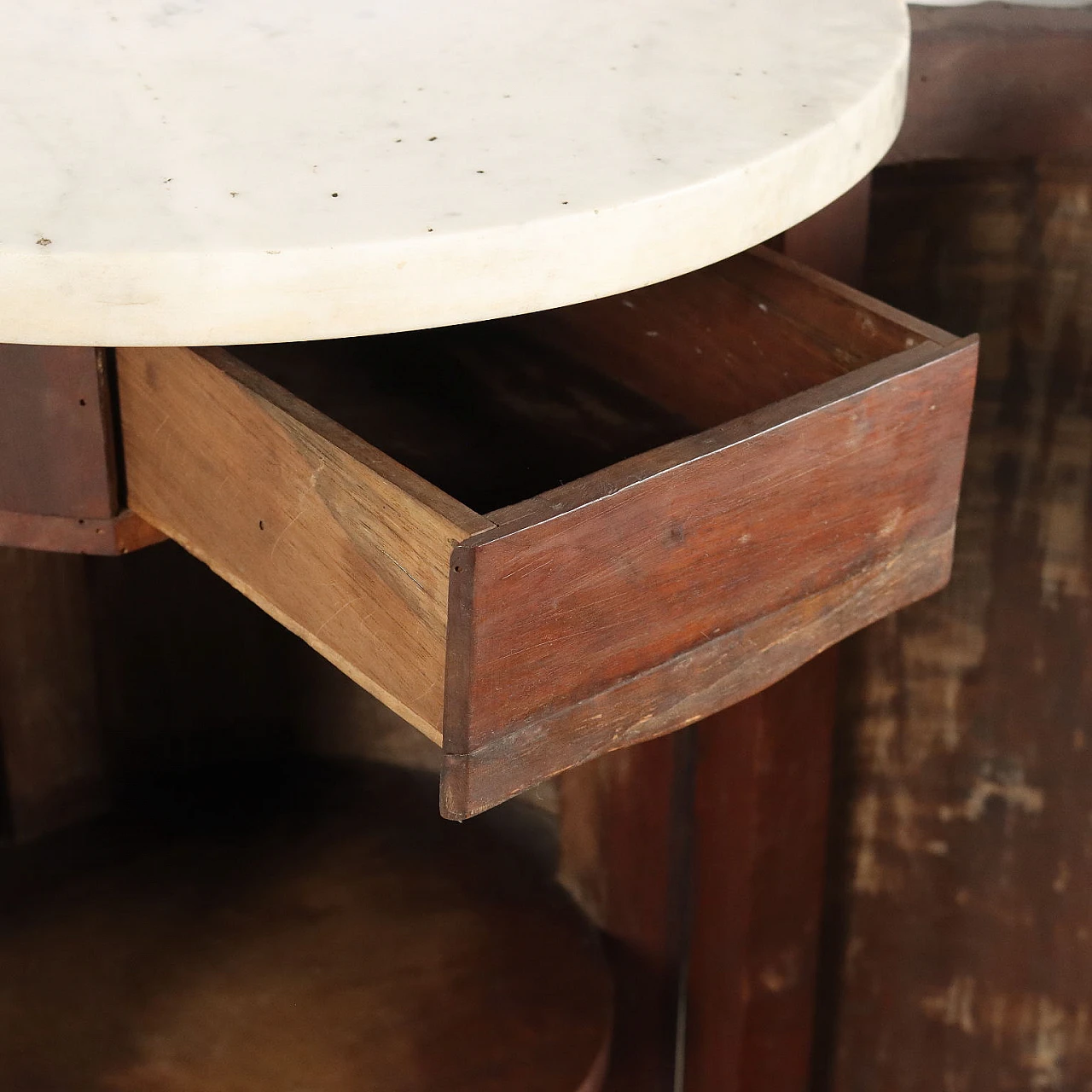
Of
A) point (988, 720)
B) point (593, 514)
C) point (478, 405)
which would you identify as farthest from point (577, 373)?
point (988, 720)

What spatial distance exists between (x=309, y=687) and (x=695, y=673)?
2.31ft

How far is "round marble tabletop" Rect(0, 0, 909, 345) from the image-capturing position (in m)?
0.54

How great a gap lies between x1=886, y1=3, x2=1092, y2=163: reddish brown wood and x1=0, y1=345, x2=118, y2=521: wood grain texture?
51 cm

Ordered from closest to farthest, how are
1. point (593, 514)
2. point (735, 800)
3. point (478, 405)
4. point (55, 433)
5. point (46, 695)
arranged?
point (593, 514)
point (55, 433)
point (478, 405)
point (735, 800)
point (46, 695)

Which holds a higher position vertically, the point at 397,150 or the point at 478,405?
the point at 397,150

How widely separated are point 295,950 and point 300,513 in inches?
23.8

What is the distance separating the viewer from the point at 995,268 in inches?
39.3

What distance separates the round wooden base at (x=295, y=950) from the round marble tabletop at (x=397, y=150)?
0.64 m

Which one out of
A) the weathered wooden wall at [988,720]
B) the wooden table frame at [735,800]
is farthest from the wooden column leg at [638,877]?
the weathered wooden wall at [988,720]

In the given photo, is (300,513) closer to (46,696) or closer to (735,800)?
(735,800)

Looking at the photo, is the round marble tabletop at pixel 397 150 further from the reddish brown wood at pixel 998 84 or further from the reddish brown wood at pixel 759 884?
the reddish brown wood at pixel 759 884

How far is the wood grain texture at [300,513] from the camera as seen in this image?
22.8 inches

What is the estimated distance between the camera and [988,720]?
1.10m

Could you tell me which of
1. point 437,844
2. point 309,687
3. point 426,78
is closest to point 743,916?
point 437,844
